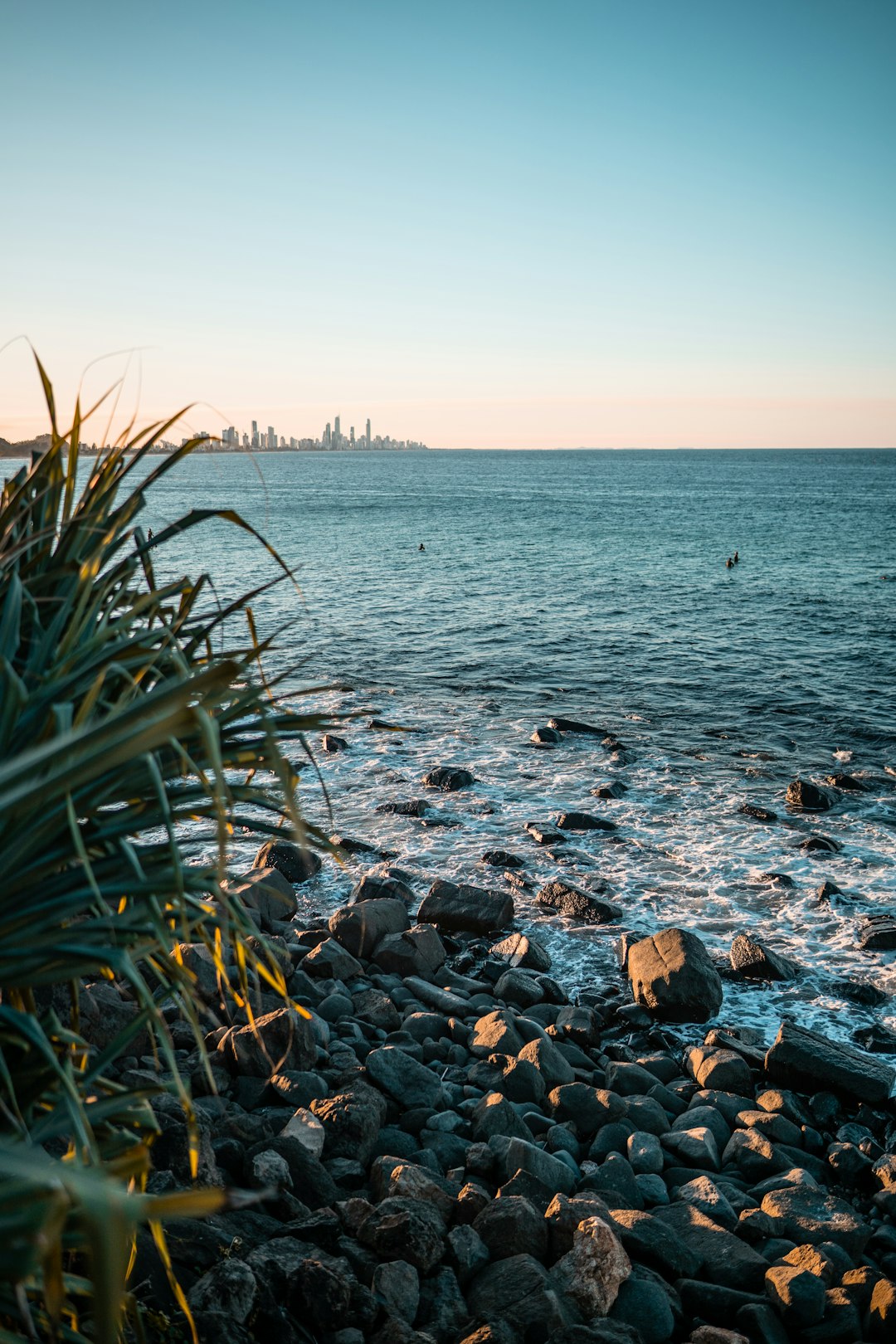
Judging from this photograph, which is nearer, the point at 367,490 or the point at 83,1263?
the point at 83,1263

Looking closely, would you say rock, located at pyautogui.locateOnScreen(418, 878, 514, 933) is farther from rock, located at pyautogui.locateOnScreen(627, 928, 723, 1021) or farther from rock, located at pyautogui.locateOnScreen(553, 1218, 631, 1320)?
rock, located at pyautogui.locateOnScreen(553, 1218, 631, 1320)

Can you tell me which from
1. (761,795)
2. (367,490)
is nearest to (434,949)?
(761,795)

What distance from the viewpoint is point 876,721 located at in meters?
17.1

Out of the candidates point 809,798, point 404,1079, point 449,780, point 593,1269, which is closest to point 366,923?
point 404,1079

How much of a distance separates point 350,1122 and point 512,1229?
1.18 metres

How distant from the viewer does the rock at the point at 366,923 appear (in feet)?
28.6

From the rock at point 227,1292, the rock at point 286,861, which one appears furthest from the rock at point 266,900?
the rock at point 227,1292

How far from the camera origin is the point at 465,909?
375 inches

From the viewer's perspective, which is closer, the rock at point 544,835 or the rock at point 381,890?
the rock at point 381,890

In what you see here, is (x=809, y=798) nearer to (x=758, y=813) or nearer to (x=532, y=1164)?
(x=758, y=813)

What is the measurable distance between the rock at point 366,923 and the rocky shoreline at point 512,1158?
0.04 metres

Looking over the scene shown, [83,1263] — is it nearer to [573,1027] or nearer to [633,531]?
[573,1027]

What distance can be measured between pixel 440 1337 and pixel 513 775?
34.2ft

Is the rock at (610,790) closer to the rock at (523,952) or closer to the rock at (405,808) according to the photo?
the rock at (405,808)
